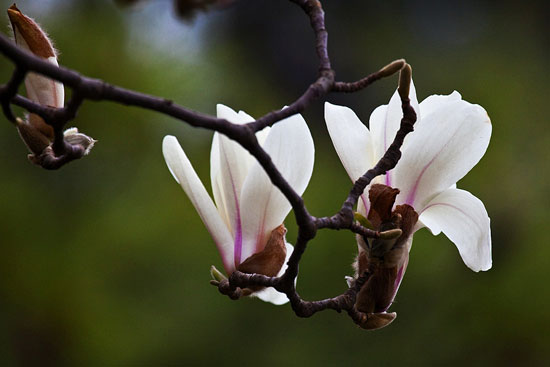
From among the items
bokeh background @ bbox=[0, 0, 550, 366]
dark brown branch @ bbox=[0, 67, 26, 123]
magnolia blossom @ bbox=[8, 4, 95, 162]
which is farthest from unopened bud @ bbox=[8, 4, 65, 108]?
bokeh background @ bbox=[0, 0, 550, 366]

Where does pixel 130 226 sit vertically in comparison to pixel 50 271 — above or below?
above

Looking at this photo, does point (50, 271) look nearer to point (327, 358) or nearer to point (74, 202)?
point (74, 202)

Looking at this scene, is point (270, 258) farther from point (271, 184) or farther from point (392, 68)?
point (392, 68)

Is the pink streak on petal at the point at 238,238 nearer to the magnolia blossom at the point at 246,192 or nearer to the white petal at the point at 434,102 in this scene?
the magnolia blossom at the point at 246,192

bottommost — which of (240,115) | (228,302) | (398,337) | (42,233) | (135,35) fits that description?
(398,337)

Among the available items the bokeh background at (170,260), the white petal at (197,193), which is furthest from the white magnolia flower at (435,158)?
the bokeh background at (170,260)

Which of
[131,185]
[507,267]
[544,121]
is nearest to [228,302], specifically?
[131,185]

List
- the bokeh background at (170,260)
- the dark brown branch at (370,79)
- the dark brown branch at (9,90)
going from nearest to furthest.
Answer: the dark brown branch at (9,90) < the dark brown branch at (370,79) < the bokeh background at (170,260)
